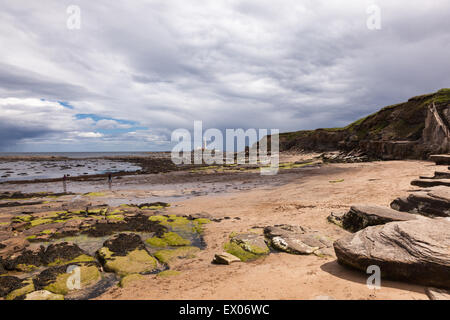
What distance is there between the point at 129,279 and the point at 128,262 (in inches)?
53.0

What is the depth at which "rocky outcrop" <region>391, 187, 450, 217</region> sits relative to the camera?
8648mm

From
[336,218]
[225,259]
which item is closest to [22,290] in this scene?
[225,259]

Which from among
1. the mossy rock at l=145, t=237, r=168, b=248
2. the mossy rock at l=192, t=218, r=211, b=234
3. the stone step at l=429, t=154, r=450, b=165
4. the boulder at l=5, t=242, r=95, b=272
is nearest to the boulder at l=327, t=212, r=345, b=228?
the mossy rock at l=192, t=218, r=211, b=234

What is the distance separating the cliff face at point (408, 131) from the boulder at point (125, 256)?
117 feet

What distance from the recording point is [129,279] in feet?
24.0

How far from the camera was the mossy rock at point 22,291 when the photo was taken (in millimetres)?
6315

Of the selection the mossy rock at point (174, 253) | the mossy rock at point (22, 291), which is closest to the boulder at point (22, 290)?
the mossy rock at point (22, 291)

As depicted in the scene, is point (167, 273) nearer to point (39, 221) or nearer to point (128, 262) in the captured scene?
point (128, 262)

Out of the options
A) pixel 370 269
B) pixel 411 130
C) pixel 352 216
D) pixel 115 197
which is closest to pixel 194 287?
pixel 370 269

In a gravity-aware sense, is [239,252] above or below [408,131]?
below

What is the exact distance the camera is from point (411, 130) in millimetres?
37312

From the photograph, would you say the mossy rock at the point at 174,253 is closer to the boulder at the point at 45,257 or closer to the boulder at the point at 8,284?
the boulder at the point at 45,257

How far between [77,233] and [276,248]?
9875 mm
